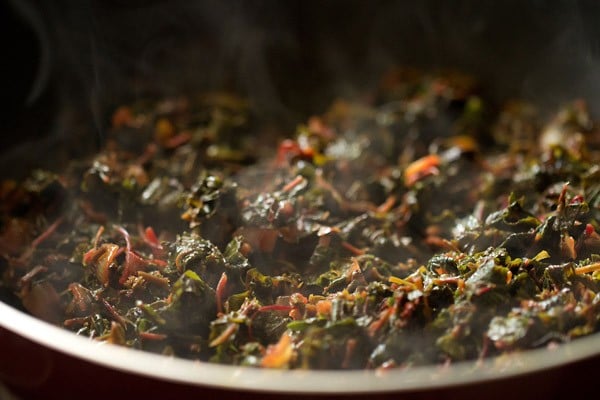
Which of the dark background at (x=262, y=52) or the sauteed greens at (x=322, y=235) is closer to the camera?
the sauteed greens at (x=322, y=235)

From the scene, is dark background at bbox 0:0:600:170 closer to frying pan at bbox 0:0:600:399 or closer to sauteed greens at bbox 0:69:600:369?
frying pan at bbox 0:0:600:399

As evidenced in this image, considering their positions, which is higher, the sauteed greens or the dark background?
the dark background

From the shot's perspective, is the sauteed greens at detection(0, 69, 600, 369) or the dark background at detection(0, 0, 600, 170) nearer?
the sauteed greens at detection(0, 69, 600, 369)

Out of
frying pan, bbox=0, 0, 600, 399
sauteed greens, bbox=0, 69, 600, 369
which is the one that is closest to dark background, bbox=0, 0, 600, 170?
frying pan, bbox=0, 0, 600, 399

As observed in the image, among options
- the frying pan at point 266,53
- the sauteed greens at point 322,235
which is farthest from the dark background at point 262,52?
the sauteed greens at point 322,235

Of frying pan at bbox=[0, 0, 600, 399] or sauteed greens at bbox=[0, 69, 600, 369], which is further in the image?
frying pan at bbox=[0, 0, 600, 399]

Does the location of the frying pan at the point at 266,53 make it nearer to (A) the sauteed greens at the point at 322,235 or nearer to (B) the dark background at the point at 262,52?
(B) the dark background at the point at 262,52

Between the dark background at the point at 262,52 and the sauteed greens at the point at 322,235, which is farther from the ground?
the dark background at the point at 262,52

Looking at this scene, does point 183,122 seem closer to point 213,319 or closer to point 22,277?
point 22,277

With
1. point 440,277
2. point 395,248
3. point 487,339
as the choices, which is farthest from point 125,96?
point 487,339
